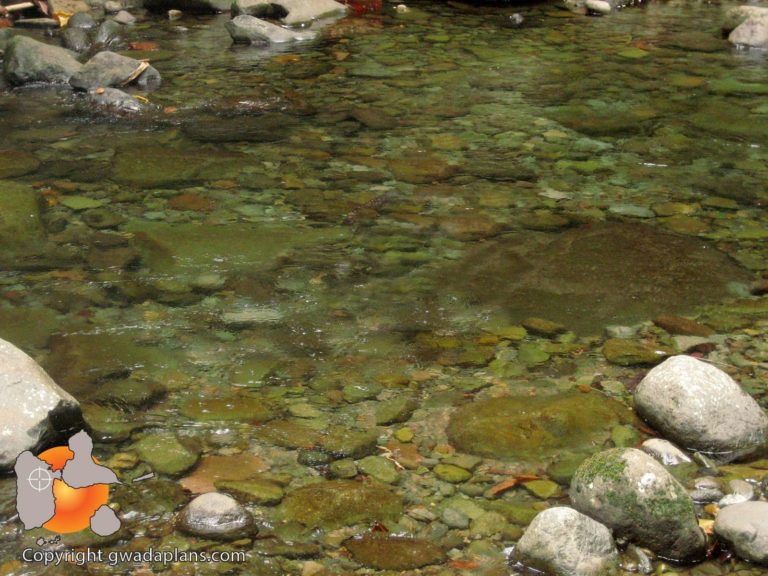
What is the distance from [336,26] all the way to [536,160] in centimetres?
407

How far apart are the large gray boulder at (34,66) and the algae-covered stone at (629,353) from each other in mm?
5029

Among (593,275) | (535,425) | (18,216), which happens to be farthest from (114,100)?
(535,425)

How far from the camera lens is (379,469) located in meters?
3.07

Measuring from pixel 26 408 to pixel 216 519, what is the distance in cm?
69

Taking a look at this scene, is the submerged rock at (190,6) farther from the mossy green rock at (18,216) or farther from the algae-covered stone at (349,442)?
the algae-covered stone at (349,442)

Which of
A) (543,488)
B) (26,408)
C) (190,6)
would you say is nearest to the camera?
(26,408)

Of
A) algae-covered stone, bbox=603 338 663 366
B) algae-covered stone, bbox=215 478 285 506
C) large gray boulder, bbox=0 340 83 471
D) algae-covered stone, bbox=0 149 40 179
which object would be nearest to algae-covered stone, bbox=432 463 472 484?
algae-covered stone, bbox=215 478 285 506

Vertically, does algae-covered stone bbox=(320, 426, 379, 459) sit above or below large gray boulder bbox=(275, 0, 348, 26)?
below

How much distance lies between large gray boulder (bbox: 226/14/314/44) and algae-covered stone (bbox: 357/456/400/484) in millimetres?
6101

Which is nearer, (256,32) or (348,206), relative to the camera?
(348,206)

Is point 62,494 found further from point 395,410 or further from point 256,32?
point 256,32

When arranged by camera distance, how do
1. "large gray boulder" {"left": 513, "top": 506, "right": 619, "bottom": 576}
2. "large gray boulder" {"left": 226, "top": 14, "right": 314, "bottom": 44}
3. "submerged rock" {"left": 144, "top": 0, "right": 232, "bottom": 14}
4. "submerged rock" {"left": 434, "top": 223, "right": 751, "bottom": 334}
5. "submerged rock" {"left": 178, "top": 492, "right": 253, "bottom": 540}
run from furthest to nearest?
"submerged rock" {"left": 144, "top": 0, "right": 232, "bottom": 14}
"large gray boulder" {"left": 226, "top": 14, "right": 314, "bottom": 44}
"submerged rock" {"left": 434, "top": 223, "right": 751, "bottom": 334}
"submerged rock" {"left": 178, "top": 492, "right": 253, "bottom": 540}
"large gray boulder" {"left": 513, "top": 506, "right": 619, "bottom": 576}

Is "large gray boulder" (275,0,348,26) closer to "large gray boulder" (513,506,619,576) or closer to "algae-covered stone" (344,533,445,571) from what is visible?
"algae-covered stone" (344,533,445,571)

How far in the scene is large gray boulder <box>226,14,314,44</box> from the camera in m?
8.45
